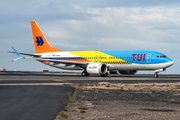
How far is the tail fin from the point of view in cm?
5719

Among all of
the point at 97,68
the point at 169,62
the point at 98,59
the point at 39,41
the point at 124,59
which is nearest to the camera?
the point at 169,62

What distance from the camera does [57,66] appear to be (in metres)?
54.5

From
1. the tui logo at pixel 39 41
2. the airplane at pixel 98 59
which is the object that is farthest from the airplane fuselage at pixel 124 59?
the tui logo at pixel 39 41

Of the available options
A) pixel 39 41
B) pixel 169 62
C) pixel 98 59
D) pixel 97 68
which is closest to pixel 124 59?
pixel 97 68

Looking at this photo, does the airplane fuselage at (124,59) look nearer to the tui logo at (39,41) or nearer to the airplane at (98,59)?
the airplane at (98,59)

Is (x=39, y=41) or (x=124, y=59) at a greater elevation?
(x=39, y=41)

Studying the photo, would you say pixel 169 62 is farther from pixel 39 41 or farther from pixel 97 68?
pixel 39 41

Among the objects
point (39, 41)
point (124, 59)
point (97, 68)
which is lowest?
point (97, 68)

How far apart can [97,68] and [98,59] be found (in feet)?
13.6

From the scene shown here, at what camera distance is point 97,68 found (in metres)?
44.7

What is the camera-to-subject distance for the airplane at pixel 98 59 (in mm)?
43344

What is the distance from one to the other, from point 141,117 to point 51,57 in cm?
4642

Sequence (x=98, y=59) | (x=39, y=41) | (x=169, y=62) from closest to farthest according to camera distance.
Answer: (x=169, y=62) < (x=98, y=59) < (x=39, y=41)

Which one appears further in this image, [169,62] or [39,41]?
[39,41]
